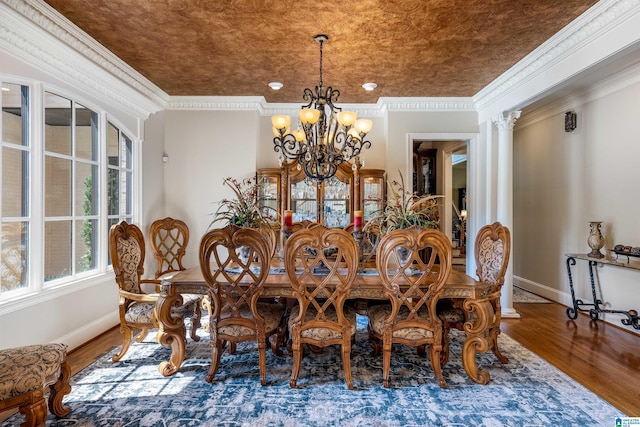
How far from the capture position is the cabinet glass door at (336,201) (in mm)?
4570

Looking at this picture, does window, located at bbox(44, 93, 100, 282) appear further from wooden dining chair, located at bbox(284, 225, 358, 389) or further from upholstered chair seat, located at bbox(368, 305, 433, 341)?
upholstered chair seat, located at bbox(368, 305, 433, 341)

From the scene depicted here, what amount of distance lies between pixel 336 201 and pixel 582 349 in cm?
305

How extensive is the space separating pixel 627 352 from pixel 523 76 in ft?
9.29

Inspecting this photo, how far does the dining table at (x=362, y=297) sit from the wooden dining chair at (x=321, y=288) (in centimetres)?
14

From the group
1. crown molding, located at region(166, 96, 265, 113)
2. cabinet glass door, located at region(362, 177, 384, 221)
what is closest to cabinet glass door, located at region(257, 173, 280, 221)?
crown molding, located at region(166, 96, 265, 113)

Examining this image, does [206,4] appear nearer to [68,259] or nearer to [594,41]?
[68,259]

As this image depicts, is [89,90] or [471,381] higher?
[89,90]

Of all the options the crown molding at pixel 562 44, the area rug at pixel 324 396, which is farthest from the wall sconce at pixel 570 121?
the area rug at pixel 324 396

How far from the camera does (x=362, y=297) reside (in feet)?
7.60

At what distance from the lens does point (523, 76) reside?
3.49 m

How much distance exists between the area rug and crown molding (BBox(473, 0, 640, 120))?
268 cm

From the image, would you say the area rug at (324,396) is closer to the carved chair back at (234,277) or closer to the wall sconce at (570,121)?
the carved chair back at (234,277)

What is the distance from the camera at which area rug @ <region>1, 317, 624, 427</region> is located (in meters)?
1.93

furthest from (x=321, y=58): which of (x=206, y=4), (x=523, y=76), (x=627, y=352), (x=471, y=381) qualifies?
(x=627, y=352)
